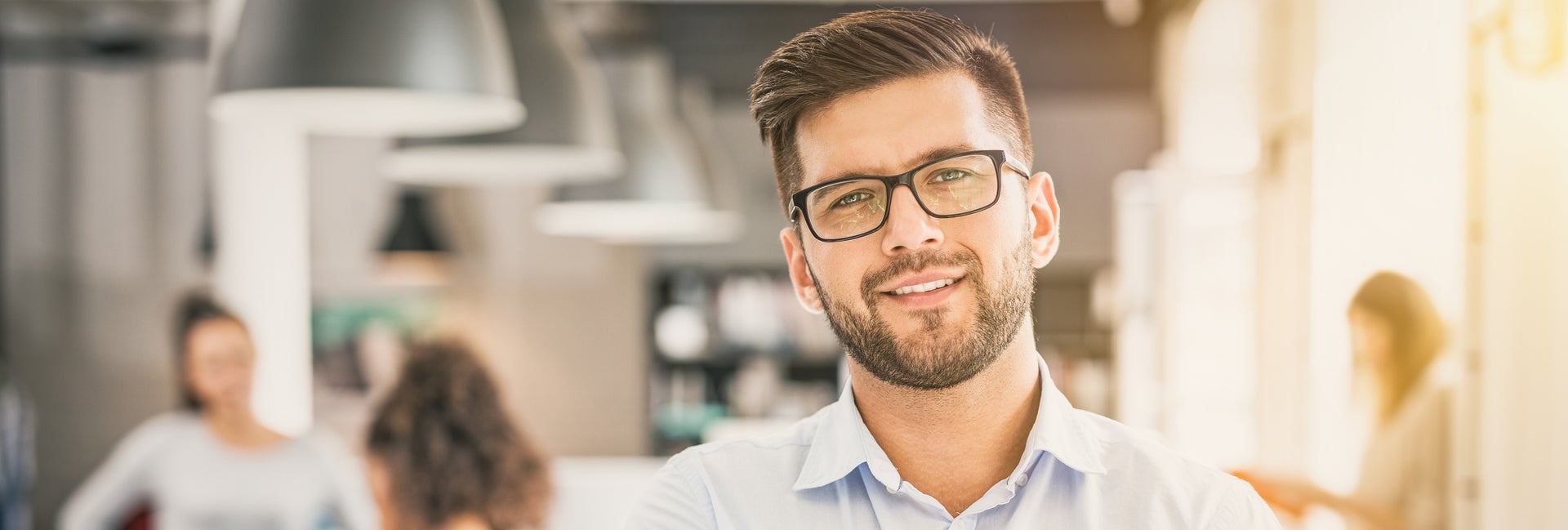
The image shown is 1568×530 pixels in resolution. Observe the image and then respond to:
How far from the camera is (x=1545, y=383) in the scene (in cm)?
163

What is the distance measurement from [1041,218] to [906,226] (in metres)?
0.22

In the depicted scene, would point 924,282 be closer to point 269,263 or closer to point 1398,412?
point 1398,412

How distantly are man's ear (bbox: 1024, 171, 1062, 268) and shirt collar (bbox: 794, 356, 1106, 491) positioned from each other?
5.1 inches

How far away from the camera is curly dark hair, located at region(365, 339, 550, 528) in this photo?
3.41 m

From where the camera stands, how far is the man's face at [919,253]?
1.20m

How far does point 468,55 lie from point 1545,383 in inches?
59.9

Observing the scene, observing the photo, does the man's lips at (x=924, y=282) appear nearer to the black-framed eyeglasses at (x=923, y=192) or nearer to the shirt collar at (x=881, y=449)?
the black-framed eyeglasses at (x=923, y=192)

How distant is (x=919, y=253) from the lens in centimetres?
119

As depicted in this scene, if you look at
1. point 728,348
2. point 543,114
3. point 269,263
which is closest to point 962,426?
point 543,114

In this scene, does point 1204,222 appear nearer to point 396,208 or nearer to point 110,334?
point 396,208

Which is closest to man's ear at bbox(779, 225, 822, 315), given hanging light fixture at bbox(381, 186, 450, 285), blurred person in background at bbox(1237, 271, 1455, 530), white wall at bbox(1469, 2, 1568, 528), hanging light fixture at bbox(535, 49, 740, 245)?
white wall at bbox(1469, 2, 1568, 528)

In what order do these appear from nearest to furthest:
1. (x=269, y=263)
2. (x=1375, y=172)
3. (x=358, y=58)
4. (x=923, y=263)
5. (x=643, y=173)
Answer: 1. (x=923, y=263)
2. (x=358, y=58)
3. (x=1375, y=172)
4. (x=643, y=173)
5. (x=269, y=263)

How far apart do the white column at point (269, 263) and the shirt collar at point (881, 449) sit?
353cm

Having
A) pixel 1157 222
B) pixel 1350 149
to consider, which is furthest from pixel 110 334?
pixel 1350 149
